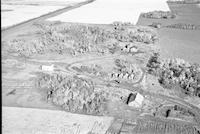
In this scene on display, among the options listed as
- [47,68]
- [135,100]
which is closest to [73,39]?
[47,68]

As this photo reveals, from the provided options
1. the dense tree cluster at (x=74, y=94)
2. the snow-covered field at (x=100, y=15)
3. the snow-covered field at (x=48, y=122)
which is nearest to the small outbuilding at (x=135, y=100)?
the dense tree cluster at (x=74, y=94)

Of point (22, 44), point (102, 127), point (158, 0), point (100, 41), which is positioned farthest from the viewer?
point (158, 0)

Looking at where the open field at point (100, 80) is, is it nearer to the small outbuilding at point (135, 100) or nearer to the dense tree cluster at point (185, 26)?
the small outbuilding at point (135, 100)

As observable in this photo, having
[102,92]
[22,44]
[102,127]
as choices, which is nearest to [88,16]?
[22,44]

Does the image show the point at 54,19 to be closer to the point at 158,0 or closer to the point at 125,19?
the point at 125,19

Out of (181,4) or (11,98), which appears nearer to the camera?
(11,98)
